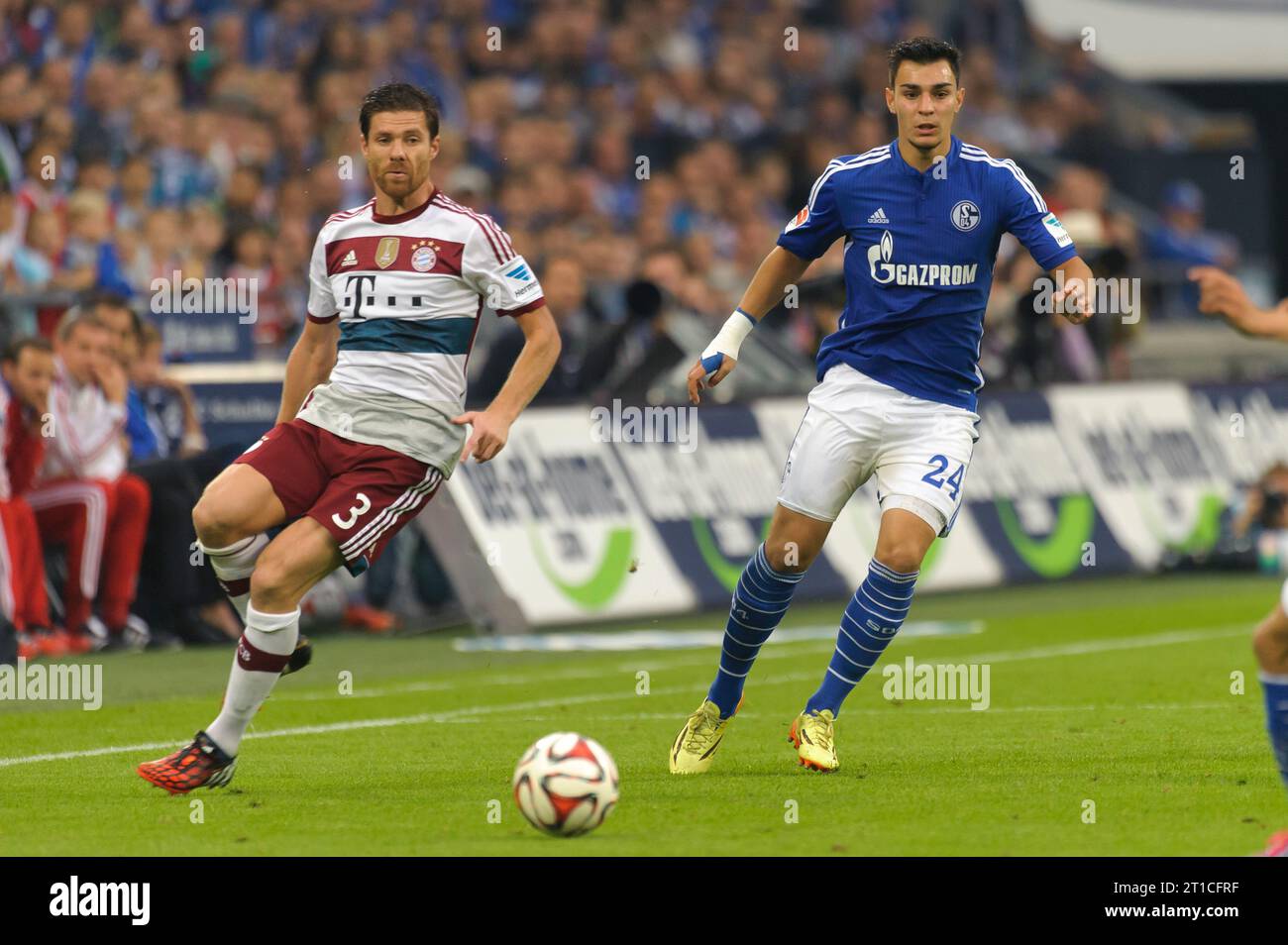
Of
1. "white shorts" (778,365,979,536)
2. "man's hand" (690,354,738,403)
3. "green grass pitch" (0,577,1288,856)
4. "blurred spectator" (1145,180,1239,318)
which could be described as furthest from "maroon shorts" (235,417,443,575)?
"blurred spectator" (1145,180,1239,318)

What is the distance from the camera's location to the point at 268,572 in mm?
8281

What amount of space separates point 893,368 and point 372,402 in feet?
6.69

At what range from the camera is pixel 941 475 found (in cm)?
895

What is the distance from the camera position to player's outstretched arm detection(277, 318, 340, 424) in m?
8.94

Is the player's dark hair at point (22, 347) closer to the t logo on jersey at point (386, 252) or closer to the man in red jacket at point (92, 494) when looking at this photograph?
the man in red jacket at point (92, 494)

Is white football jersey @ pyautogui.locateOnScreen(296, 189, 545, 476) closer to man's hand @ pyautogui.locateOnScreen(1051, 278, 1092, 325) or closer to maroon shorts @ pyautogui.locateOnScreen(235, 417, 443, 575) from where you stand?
maroon shorts @ pyautogui.locateOnScreen(235, 417, 443, 575)

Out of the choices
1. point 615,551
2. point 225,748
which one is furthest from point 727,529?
point 225,748

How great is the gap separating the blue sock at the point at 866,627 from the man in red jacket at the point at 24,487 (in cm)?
615

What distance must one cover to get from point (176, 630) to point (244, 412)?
155 cm

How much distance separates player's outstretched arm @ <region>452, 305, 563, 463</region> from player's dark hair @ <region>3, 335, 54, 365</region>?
5982mm

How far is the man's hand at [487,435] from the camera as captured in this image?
8172 millimetres

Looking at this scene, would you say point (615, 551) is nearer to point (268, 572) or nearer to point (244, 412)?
point (244, 412)
